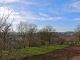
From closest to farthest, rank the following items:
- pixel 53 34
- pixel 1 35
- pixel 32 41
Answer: pixel 1 35
pixel 32 41
pixel 53 34

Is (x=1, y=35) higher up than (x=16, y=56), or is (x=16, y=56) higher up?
(x=1, y=35)

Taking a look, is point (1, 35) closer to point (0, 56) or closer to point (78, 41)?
point (0, 56)

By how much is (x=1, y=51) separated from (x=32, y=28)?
5011cm

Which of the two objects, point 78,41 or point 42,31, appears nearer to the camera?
point 42,31

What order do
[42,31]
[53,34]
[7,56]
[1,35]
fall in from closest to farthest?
[1,35], [7,56], [42,31], [53,34]

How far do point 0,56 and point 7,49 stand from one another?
8.9 inches

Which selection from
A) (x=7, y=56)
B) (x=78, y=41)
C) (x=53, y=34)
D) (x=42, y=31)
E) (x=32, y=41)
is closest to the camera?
(x=7, y=56)

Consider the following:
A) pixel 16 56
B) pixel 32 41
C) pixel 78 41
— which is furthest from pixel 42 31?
pixel 16 56

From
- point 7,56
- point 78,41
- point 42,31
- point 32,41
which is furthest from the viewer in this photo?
point 78,41

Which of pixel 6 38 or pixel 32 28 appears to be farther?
pixel 32 28

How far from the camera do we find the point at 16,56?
3.78 m

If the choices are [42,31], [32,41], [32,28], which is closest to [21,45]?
[32,41]

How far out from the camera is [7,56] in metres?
3.59

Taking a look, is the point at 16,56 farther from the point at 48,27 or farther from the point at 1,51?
the point at 48,27
